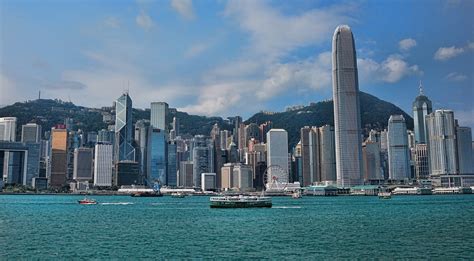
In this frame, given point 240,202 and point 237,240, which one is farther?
point 240,202

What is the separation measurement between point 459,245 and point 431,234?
26.2 feet

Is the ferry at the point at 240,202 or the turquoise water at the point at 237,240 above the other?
the ferry at the point at 240,202

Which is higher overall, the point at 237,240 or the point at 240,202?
the point at 240,202

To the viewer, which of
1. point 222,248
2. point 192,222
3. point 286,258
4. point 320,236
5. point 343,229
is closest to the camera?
point 286,258

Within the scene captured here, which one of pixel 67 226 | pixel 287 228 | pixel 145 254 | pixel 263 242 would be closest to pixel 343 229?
pixel 287 228

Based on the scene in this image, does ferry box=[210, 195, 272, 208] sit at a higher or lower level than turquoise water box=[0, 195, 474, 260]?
higher

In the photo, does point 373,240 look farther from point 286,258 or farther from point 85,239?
point 85,239

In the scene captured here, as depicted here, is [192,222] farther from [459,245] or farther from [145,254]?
[459,245]

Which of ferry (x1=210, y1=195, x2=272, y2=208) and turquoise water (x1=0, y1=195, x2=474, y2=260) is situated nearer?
turquoise water (x1=0, y1=195, x2=474, y2=260)

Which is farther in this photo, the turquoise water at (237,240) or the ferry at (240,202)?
the ferry at (240,202)

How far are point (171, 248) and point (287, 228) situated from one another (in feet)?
61.4

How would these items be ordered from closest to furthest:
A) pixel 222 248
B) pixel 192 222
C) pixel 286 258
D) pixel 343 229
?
pixel 286 258
pixel 222 248
pixel 343 229
pixel 192 222

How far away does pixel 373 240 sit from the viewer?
45750 millimetres

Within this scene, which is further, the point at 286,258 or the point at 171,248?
the point at 171,248
